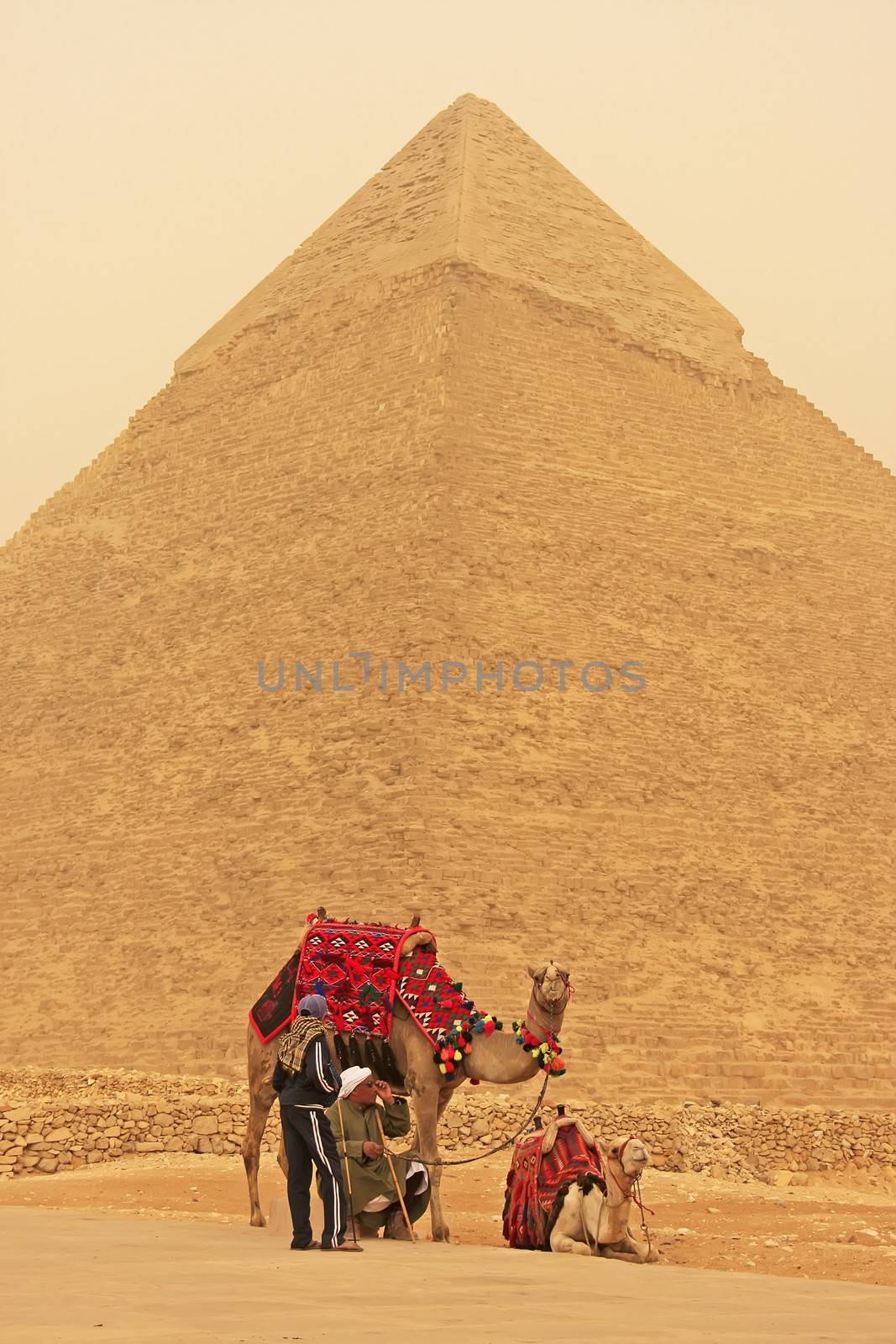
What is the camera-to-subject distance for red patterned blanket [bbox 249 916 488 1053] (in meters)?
9.46

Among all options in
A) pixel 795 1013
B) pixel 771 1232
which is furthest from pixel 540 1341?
pixel 795 1013

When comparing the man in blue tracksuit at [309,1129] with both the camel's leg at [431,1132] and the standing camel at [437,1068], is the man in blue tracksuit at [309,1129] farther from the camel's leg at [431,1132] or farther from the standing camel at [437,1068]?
the camel's leg at [431,1132]

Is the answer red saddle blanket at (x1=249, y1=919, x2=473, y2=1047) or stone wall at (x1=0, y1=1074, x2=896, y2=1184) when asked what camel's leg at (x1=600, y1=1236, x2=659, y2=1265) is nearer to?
red saddle blanket at (x1=249, y1=919, x2=473, y2=1047)

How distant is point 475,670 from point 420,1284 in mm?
15819

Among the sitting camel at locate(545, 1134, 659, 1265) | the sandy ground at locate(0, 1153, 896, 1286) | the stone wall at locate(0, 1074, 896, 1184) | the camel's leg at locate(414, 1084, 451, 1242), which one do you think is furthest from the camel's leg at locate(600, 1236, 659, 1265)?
the stone wall at locate(0, 1074, 896, 1184)

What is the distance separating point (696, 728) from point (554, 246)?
32.5 ft

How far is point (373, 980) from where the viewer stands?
9695 millimetres

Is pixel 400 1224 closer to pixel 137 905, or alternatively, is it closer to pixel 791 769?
pixel 137 905

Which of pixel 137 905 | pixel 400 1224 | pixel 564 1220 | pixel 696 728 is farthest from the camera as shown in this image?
pixel 696 728

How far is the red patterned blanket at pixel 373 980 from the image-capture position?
9.46 meters

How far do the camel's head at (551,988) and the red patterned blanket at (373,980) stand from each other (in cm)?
59

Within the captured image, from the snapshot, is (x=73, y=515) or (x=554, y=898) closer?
(x=554, y=898)

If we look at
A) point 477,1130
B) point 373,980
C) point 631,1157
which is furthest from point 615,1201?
point 477,1130

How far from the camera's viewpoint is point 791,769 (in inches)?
910
